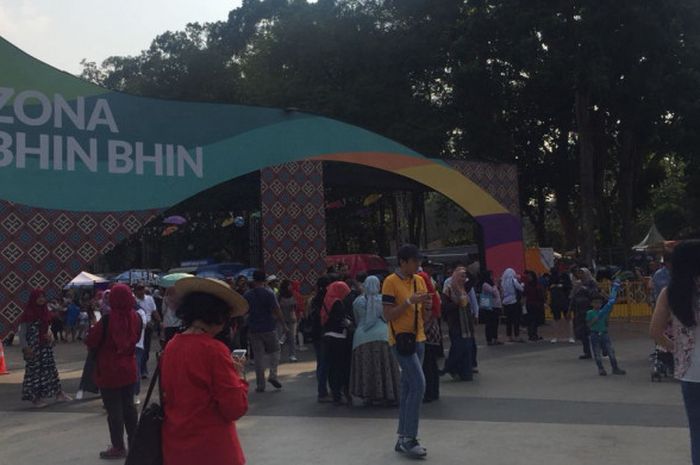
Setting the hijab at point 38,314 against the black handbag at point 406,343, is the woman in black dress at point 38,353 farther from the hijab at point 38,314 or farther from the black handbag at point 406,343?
the black handbag at point 406,343

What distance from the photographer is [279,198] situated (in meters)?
17.7

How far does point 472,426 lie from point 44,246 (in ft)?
29.9

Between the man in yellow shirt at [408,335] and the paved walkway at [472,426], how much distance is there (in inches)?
10.9

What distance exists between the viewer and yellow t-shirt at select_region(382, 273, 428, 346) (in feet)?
22.5

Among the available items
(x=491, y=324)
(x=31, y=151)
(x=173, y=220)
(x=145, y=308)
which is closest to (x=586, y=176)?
(x=491, y=324)

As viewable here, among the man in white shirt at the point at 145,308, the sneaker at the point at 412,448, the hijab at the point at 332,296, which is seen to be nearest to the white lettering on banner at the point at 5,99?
the man in white shirt at the point at 145,308

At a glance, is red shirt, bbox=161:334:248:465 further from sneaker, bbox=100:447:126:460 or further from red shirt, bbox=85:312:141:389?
sneaker, bbox=100:447:126:460

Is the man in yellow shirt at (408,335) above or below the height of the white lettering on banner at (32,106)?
below

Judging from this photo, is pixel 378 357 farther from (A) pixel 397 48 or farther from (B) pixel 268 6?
(B) pixel 268 6

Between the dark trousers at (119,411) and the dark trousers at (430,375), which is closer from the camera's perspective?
the dark trousers at (119,411)

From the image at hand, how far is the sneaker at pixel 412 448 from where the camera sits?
6641 mm

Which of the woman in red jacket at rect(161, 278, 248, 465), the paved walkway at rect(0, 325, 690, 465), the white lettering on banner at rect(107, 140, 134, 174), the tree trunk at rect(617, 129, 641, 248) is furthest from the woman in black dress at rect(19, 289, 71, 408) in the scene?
the tree trunk at rect(617, 129, 641, 248)

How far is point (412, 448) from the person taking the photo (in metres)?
6.69

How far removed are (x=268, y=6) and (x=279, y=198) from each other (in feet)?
83.9
